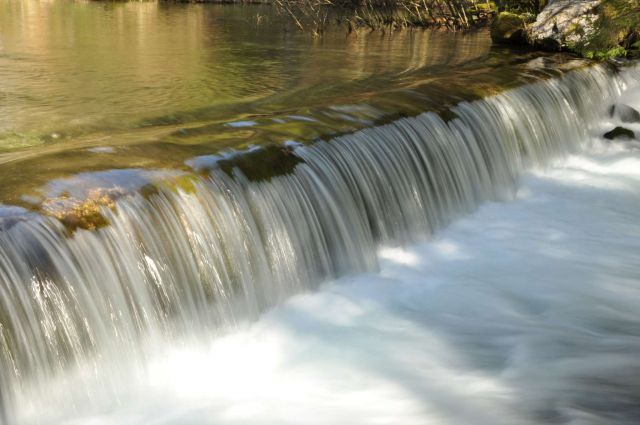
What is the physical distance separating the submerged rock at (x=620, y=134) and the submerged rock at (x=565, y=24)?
3455 mm

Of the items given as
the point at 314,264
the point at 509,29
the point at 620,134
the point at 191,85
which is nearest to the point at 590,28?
the point at 509,29

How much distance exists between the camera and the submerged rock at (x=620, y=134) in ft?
34.9

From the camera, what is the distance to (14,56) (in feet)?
42.0

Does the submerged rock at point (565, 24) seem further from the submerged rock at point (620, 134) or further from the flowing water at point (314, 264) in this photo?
the flowing water at point (314, 264)

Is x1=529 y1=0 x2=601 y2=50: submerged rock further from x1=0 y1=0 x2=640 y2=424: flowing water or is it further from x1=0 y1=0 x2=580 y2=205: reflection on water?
x1=0 y1=0 x2=640 y2=424: flowing water

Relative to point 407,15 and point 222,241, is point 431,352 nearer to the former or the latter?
point 222,241

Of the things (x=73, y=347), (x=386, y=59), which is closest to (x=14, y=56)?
(x=386, y=59)

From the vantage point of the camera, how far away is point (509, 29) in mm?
15680

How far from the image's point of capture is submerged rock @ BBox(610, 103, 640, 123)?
38.1 feet

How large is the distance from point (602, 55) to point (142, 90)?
26.8 ft

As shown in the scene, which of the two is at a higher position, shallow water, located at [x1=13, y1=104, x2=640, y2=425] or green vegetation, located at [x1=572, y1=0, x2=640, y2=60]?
green vegetation, located at [x1=572, y1=0, x2=640, y2=60]

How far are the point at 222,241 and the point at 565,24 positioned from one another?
1122 centimetres

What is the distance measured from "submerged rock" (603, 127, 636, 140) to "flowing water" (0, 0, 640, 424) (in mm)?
1028

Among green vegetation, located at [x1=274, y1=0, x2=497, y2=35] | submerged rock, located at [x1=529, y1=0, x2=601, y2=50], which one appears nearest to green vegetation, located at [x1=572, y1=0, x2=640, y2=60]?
submerged rock, located at [x1=529, y1=0, x2=601, y2=50]
